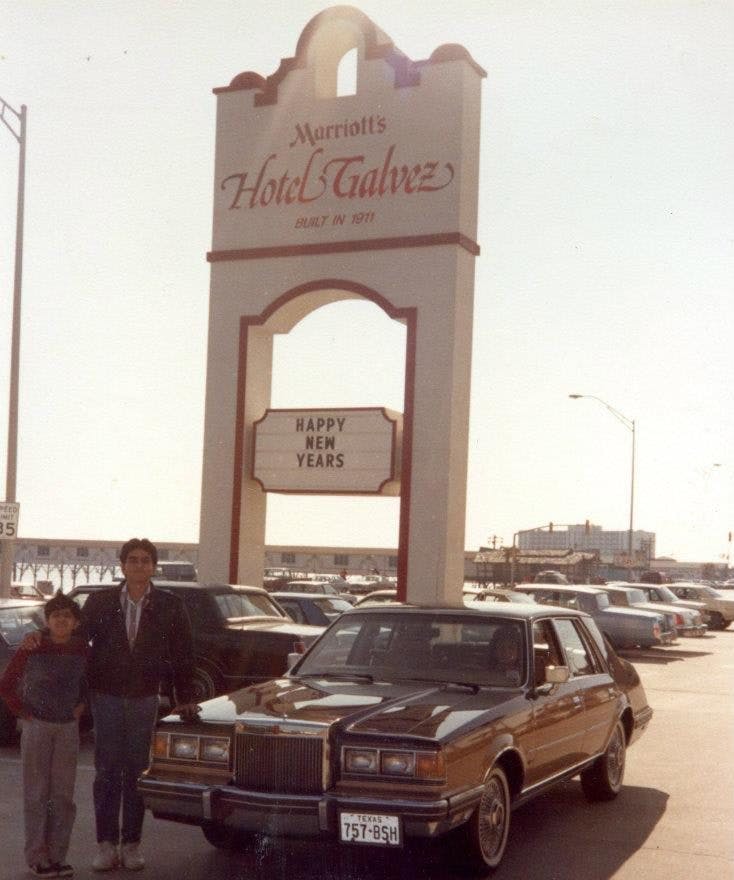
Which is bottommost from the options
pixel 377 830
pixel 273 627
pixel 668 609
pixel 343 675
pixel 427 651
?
pixel 668 609

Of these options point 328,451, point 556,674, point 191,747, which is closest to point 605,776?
point 556,674

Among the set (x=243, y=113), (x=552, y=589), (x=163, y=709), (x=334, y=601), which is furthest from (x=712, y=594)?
(x=163, y=709)

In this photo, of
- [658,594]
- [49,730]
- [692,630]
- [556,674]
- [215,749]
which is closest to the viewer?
[215,749]

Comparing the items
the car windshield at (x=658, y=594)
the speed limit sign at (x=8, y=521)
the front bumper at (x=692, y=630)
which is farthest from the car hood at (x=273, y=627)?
the car windshield at (x=658, y=594)

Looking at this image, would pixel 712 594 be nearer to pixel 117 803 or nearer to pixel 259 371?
pixel 259 371

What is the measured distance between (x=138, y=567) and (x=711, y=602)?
1353 inches

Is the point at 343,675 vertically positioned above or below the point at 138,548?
below

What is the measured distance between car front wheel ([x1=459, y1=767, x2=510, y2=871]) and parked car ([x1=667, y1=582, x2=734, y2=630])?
105 ft

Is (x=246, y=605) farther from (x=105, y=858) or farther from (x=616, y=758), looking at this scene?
(x=105, y=858)

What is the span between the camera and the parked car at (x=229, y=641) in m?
12.6

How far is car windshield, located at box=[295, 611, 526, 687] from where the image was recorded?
7.70 metres

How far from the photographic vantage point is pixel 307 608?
1927 cm

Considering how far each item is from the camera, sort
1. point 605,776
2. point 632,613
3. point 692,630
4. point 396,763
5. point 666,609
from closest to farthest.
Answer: point 396,763 < point 605,776 < point 632,613 < point 666,609 < point 692,630

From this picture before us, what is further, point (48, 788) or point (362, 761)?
point (48, 788)
